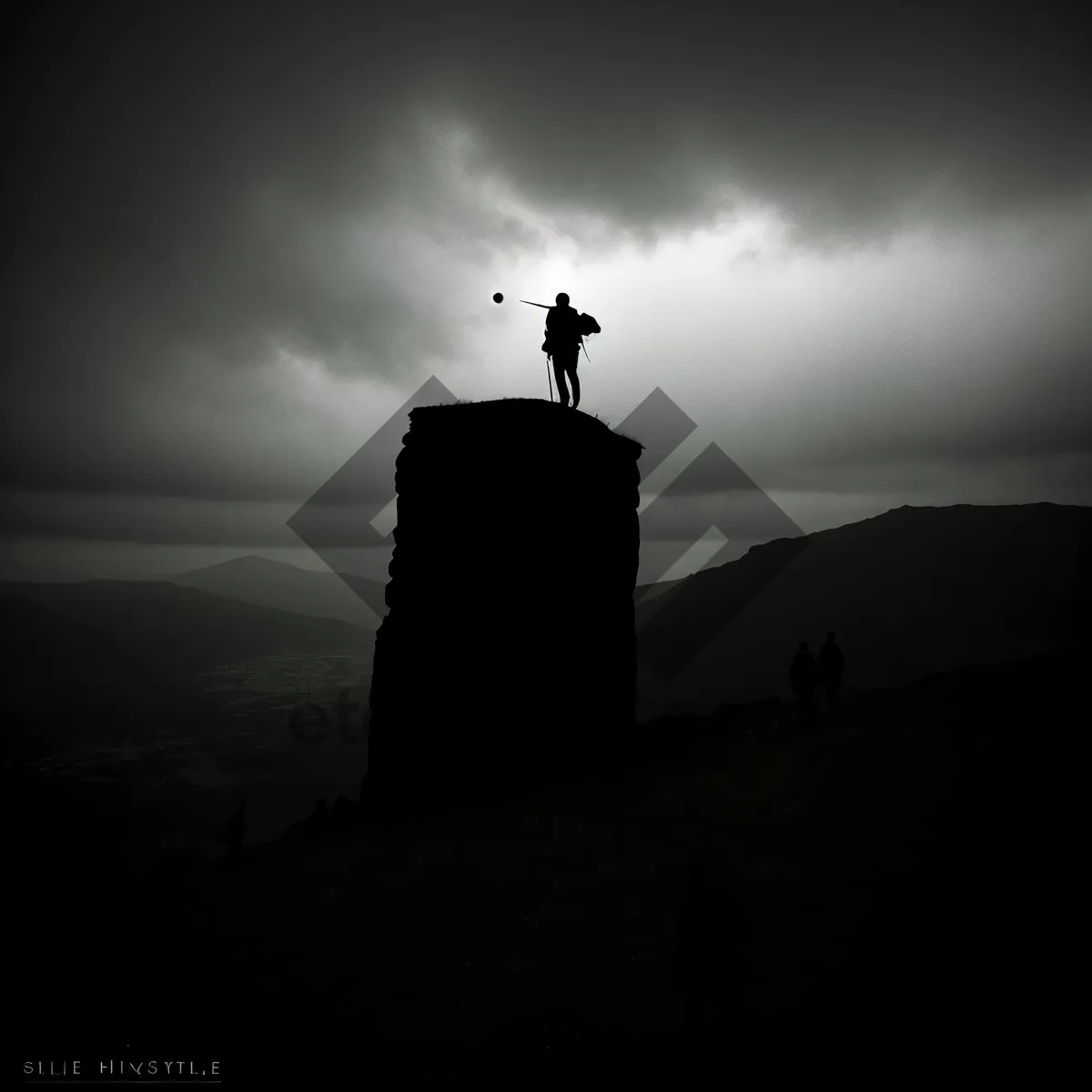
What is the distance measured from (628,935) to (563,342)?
11.8 m

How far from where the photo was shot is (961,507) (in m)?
67.2

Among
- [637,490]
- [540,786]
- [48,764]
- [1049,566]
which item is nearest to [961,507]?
[1049,566]

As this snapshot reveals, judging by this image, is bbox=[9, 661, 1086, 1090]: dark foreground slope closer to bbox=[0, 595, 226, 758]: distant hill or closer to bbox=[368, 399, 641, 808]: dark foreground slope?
bbox=[368, 399, 641, 808]: dark foreground slope

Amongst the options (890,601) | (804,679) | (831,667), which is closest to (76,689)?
(890,601)

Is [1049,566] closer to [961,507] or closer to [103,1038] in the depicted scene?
[961,507]

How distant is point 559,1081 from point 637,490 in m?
11.9

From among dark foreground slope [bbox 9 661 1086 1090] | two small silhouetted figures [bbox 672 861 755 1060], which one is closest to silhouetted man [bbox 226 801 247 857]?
dark foreground slope [bbox 9 661 1086 1090]

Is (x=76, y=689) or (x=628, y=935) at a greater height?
(x=628, y=935)

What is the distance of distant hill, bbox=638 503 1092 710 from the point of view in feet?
150

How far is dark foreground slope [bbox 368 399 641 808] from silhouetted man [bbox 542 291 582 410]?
4.45ft

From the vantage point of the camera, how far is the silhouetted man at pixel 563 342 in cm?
1416

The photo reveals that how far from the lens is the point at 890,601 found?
55.7 metres

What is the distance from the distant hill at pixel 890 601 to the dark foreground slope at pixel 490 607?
36.7m

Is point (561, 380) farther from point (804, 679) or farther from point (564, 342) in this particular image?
point (804, 679)
